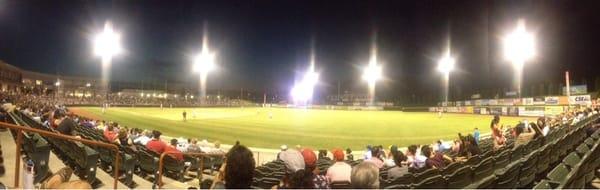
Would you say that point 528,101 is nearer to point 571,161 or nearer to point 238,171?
point 571,161

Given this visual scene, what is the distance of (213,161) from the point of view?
42.3 ft

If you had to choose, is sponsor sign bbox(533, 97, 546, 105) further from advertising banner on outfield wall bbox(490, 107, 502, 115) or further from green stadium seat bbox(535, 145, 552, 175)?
green stadium seat bbox(535, 145, 552, 175)

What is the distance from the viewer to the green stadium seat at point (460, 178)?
6812 millimetres

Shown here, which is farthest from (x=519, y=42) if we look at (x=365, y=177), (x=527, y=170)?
→ (x=365, y=177)

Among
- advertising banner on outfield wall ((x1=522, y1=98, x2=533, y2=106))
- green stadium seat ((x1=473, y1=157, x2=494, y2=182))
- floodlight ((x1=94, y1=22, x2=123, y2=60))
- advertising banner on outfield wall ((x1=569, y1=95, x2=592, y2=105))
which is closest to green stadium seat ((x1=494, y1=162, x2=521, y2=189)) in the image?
green stadium seat ((x1=473, y1=157, x2=494, y2=182))

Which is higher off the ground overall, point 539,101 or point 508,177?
point 539,101

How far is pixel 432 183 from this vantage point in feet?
21.7

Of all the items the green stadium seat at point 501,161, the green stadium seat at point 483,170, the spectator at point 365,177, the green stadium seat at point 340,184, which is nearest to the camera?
the spectator at point 365,177

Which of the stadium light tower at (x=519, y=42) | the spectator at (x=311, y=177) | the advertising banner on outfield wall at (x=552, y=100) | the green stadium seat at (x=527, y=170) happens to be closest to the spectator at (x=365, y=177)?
the spectator at (x=311, y=177)

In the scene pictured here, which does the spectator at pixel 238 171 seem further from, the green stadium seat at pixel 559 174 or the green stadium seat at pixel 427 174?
the green stadium seat at pixel 427 174

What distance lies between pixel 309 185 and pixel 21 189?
4.09 meters

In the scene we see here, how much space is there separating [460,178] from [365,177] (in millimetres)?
2561

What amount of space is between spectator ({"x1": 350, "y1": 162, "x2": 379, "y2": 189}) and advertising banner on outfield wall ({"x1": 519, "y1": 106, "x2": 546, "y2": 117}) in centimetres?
5879

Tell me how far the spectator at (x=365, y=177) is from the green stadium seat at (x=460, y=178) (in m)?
2.09
